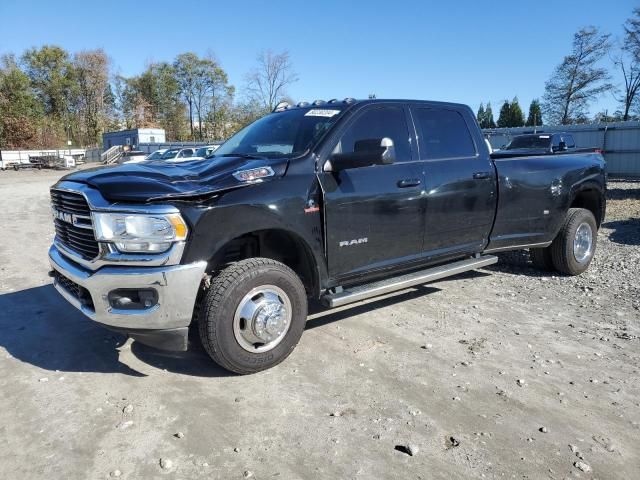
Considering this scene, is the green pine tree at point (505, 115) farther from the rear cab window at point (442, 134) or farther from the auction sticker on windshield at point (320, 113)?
the auction sticker on windshield at point (320, 113)

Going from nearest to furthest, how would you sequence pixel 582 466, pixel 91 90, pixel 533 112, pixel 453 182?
pixel 582 466 → pixel 453 182 → pixel 533 112 → pixel 91 90

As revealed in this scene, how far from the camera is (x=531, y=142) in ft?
55.6

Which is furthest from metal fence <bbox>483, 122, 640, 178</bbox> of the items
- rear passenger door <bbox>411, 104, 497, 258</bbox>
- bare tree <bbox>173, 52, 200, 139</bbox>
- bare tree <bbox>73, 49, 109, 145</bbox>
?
bare tree <bbox>73, 49, 109, 145</bbox>

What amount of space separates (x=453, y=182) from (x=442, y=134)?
517mm

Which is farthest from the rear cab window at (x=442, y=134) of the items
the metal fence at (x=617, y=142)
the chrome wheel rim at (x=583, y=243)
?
the metal fence at (x=617, y=142)

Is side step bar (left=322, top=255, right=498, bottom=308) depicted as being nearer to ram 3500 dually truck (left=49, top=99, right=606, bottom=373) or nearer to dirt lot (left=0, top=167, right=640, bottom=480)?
ram 3500 dually truck (left=49, top=99, right=606, bottom=373)

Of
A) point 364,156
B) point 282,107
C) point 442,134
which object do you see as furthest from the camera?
point 282,107

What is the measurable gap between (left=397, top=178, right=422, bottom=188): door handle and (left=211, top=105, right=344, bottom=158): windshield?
2.51 feet

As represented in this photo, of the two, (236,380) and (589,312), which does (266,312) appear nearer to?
(236,380)

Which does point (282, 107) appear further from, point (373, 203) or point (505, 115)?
point (505, 115)

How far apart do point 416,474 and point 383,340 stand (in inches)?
67.1

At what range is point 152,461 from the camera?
2547 millimetres

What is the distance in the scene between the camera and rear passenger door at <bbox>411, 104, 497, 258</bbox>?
174 inches

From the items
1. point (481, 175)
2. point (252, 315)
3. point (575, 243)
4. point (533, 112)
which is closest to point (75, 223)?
point (252, 315)
